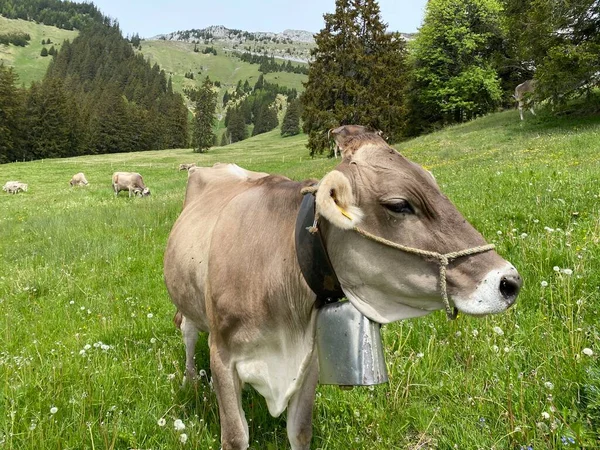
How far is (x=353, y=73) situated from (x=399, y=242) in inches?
1520

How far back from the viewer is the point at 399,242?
2.08 meters

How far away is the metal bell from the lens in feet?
7.44

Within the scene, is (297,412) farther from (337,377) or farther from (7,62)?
(7,62)

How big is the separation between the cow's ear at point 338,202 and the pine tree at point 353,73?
1418 inches

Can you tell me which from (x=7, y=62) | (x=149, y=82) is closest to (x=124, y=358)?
(x=149, y=82)

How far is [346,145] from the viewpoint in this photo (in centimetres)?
253

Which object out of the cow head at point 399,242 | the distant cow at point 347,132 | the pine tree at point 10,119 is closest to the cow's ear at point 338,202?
the cow head at point 399,242


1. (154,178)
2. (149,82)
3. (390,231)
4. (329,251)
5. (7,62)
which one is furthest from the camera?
(7,62)

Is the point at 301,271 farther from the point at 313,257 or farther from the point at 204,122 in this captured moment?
the point at 204,122

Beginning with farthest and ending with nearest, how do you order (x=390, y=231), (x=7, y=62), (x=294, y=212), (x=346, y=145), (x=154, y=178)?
1. (x=7, y=62)
2. (x=154, y=178)
3. (x=294, y=212)
4. (x=346, y=145)
5. (x=390, y=231)

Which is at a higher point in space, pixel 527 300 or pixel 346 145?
pixel 346 145

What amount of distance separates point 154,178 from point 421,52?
100 feet

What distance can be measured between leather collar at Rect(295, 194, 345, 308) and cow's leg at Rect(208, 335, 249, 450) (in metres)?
0.96

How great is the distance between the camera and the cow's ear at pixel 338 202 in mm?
1980
